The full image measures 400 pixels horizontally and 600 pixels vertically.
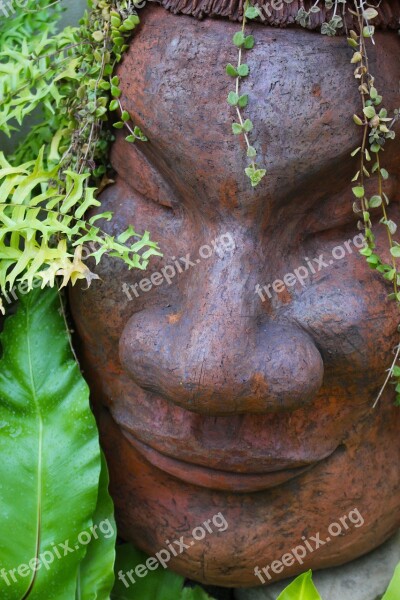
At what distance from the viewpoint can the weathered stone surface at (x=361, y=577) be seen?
1.61 m

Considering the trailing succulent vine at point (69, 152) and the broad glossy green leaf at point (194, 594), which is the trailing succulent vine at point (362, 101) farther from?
the broad glossy green leaf at point (194, 594)

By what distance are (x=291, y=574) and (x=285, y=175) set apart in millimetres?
764

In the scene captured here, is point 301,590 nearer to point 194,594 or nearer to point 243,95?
point 194,594

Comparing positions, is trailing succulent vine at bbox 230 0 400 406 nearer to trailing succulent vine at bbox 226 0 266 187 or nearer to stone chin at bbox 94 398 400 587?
trailing succulent vine at bbox 226 0 266 187

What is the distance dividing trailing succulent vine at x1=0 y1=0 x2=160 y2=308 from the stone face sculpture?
0.04 m

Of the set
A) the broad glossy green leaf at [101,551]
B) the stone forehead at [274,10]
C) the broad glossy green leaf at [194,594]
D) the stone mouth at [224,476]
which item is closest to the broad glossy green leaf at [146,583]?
the broad glossy green leaf at [194,594]

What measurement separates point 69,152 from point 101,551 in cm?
69

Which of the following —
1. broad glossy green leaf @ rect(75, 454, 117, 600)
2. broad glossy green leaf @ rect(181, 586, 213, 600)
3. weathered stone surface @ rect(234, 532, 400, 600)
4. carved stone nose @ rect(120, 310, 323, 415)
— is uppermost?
carved stone nose @ rect(120, 310, 323, 415)

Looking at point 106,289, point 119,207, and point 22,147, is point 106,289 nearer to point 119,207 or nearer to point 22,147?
point 119,207

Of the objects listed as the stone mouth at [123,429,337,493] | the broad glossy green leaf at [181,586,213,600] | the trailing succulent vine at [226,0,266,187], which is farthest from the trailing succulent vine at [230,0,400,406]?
the broad glossy green leaf at [181,586,213,600]

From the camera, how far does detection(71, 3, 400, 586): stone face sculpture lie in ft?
3.81

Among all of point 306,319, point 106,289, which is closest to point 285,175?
point 306,319

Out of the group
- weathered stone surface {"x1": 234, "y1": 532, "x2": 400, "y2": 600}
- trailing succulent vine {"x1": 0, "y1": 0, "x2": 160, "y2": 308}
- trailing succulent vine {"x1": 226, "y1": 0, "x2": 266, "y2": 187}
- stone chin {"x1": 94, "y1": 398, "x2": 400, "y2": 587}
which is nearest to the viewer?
trailing succulent vine {"x1": 226, "y1": 0, "x2": 266, "y2": 187}

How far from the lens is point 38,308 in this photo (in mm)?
1516
